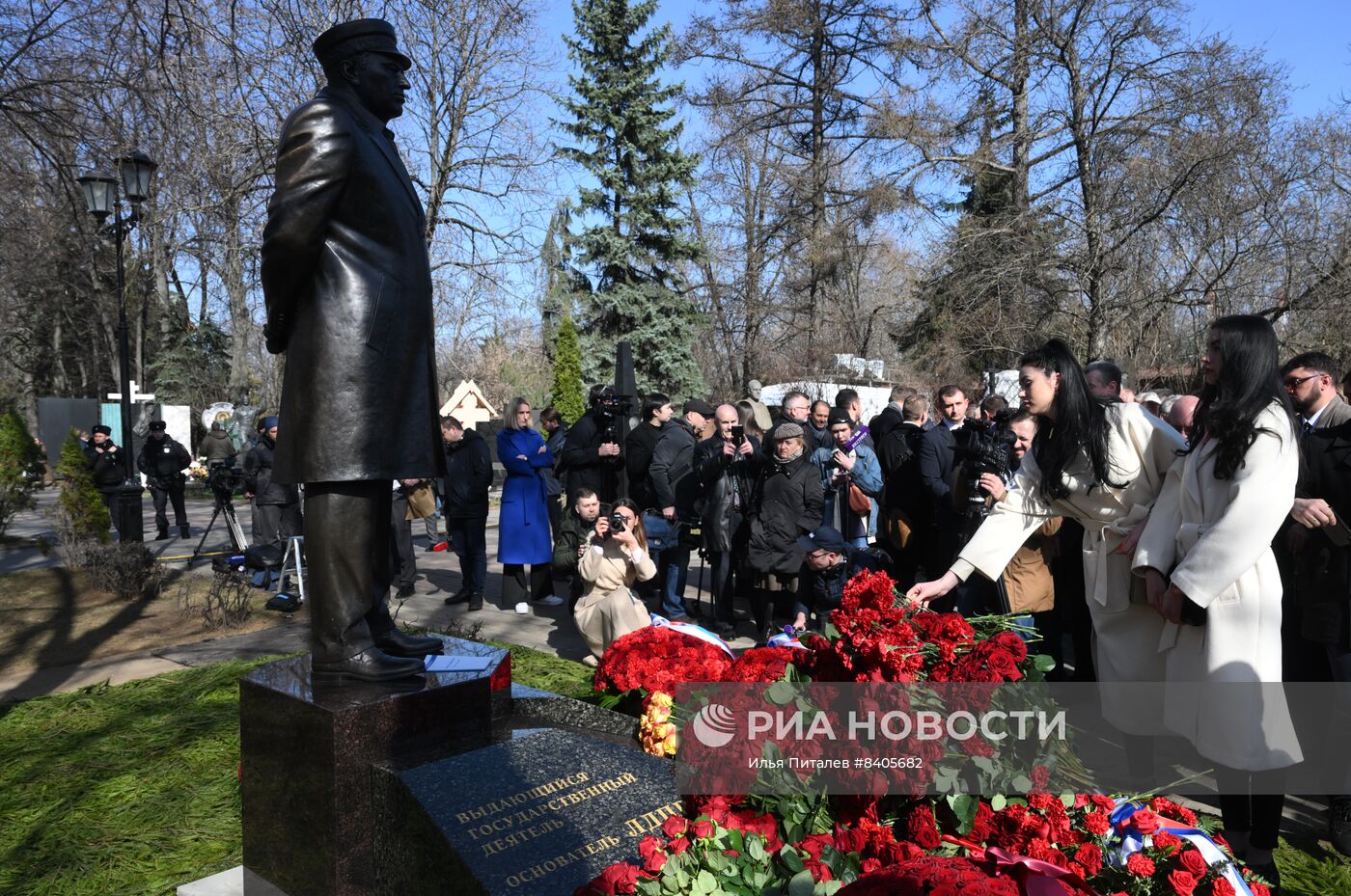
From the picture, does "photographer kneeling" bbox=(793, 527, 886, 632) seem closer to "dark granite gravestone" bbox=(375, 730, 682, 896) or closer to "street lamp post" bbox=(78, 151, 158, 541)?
"dark granite gravestone" bbox=(375, 730, 682, 896)

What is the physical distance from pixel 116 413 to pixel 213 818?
29231mm

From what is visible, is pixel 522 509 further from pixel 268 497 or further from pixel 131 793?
pixel 131 793

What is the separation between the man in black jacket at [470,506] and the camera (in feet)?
29.8

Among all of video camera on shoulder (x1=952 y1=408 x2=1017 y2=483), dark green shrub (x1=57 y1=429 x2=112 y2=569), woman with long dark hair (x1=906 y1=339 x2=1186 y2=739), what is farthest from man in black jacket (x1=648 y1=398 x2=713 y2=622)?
dark green shrub (x1=57 y1=429 x2=112 y2=569)

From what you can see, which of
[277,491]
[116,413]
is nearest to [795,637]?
[277,491]

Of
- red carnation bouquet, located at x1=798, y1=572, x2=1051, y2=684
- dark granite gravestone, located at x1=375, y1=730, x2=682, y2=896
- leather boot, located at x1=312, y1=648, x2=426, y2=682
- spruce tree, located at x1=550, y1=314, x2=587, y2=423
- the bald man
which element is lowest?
dark granite gravestone, located at x1=375, y1=730, x2=682, y2=896

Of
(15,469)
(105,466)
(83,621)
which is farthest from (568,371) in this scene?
(83,621)

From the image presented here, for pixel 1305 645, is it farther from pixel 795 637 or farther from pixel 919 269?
pixel 919 269

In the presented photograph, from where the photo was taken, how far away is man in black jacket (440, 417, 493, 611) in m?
9.07

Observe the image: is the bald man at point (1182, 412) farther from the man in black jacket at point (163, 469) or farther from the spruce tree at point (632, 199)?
the spruce tree at point (632, 199)

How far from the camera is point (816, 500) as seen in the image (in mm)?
7430

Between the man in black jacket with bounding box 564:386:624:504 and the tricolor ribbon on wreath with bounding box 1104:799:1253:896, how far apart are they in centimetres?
683

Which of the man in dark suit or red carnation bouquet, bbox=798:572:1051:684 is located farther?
the man in dark suit

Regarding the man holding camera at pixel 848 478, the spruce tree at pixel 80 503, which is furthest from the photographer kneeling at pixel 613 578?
the spruce tree at pixel 80 503
